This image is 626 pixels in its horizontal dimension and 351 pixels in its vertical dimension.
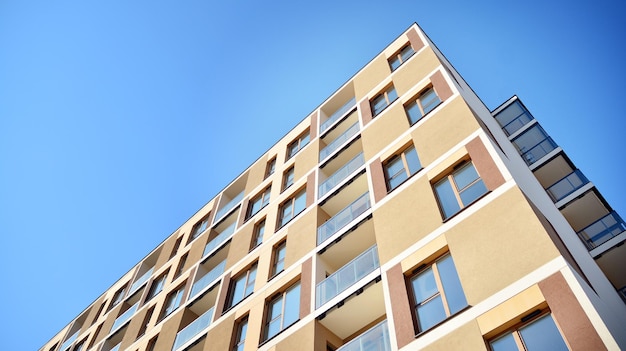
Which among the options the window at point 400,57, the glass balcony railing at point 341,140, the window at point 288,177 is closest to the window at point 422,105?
the glass balcony railing at point 341,140

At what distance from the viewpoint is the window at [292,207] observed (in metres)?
21.5

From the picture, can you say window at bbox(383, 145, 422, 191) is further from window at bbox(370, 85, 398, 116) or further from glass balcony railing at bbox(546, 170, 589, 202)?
glass balcony railing at bbox(546, 170, 589, 202)

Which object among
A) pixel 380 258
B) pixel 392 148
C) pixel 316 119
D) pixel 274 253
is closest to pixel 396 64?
pixel 316 119

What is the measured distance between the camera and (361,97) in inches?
958

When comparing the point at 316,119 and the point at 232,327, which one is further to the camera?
the point at 316,119

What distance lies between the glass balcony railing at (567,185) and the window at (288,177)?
13015mm

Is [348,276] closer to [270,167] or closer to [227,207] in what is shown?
[270,167]

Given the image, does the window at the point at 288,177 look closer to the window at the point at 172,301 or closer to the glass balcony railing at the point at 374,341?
the window at the point at 172,301

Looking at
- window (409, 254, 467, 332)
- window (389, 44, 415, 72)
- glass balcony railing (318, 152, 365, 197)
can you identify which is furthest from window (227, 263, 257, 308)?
window (389, 44, 415, 72)

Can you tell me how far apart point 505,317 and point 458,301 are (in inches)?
60.1

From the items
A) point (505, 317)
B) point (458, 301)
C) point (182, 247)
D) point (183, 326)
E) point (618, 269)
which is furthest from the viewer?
point (182, 247)

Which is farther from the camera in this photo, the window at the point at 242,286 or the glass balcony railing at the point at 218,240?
A: the glass balcony railing at the point at 218,240

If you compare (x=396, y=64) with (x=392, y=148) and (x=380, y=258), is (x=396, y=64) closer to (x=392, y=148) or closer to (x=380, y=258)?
(x=392, y=148)

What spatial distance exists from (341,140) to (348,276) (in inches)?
364
